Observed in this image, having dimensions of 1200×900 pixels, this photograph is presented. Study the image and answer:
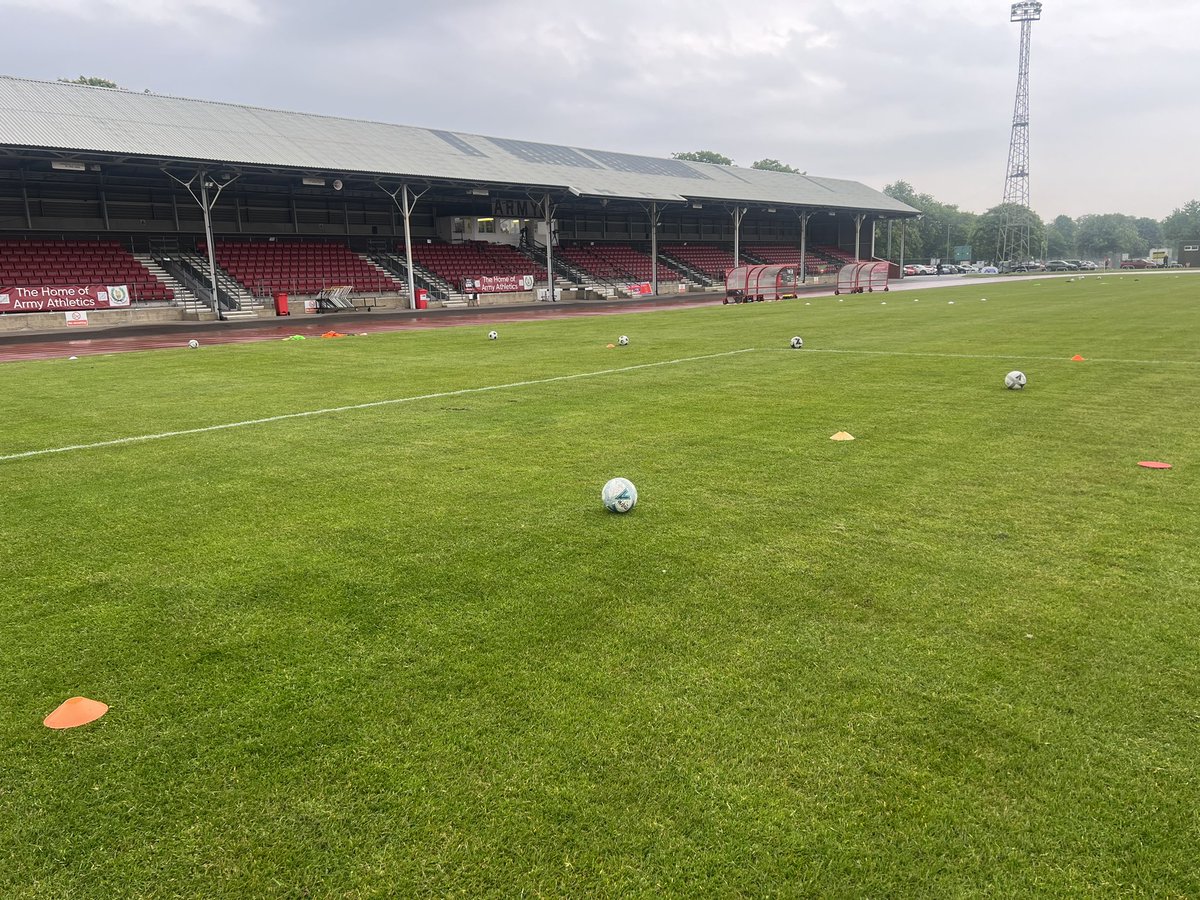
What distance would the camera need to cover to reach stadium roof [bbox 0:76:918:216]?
28.3 m

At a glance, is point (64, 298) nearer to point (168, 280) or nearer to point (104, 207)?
point (168, 280)

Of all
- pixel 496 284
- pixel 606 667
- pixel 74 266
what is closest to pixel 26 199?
pixel 74 266

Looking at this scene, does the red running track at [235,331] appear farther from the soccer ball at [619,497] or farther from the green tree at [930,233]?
the green tree at [930,233]

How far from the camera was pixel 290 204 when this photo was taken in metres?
41.4

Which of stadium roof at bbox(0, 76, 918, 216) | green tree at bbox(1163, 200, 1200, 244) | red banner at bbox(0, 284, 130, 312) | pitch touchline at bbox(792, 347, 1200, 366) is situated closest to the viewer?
pitch touchline at bbox(792, 347, 1200, 366)

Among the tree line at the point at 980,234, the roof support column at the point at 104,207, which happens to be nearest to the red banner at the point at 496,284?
the roof support column at the point at 104,207

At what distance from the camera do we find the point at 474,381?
12.3m

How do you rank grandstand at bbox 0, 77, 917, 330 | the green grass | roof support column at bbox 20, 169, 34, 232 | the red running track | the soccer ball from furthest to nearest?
roof support column at bbox 20, 169, 34, 232 → grandstand at bbox 0, 77, 917, 330 → the red running track → the soccer ball → the green grass

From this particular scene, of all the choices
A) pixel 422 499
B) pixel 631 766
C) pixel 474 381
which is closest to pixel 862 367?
pixel 474 381

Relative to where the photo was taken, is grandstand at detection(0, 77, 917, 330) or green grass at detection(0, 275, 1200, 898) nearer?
green grass at detection(0, 275, 1200, 898)

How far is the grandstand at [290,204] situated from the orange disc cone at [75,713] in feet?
95.1

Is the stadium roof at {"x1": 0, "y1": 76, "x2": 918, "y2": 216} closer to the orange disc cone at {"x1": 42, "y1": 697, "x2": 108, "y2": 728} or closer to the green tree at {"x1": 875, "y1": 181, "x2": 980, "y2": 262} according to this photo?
the orange disc cone at {"x1": 42, "y1": 697, "x2": 108, "y2": 728}

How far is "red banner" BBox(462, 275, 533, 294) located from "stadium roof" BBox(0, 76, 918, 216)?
517 centimetres

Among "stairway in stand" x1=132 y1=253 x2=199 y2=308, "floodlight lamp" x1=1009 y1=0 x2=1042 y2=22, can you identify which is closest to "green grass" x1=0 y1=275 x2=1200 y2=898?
"stairway in stand" x1=132 y1=253 x2=199 y2=308
